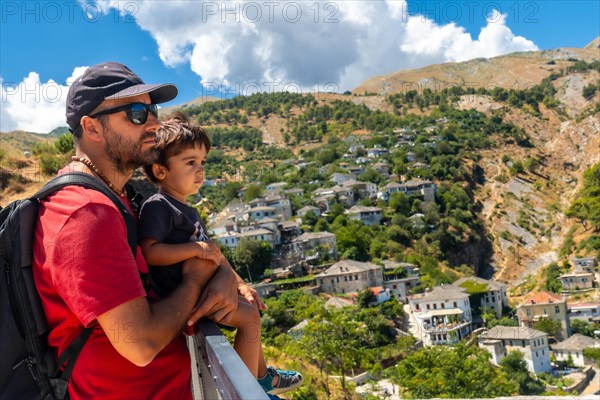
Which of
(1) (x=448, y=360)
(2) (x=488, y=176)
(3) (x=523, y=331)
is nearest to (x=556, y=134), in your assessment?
(2) (x=488, y=176)

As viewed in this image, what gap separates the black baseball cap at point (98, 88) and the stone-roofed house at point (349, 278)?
3564cm

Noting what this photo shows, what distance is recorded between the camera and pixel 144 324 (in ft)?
5.28

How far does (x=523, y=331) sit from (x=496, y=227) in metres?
26.7

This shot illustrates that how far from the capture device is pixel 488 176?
67.6 m

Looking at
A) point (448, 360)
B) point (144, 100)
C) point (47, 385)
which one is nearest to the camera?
point (47, 385)

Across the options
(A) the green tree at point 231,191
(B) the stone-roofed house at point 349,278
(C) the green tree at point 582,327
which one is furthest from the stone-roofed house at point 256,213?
(C) the green tree at point 582,327

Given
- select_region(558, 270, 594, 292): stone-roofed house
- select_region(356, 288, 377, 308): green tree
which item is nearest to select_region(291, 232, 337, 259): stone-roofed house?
select_region(356, 288, 377, 308): green tree

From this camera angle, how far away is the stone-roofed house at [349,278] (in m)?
37.1

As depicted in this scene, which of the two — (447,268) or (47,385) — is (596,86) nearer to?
(447,268)

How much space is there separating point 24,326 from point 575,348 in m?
36.9

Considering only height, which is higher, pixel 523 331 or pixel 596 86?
pixel 596 86

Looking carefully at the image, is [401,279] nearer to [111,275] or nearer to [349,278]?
[349,278]

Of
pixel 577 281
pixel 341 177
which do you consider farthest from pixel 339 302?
pixel 341 177

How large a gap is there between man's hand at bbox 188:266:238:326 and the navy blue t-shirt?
0.48ft
